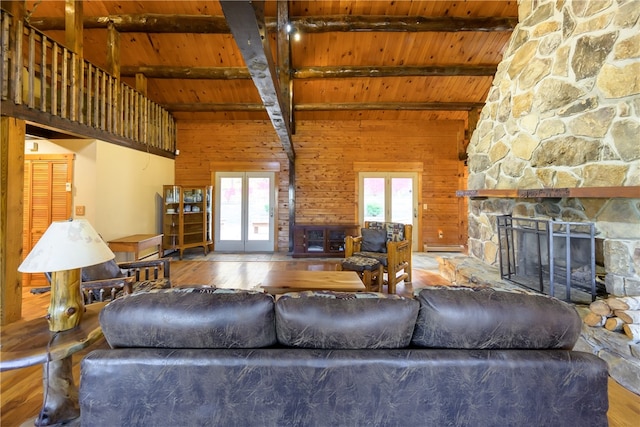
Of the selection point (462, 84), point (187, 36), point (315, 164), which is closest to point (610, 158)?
point (462, 84)

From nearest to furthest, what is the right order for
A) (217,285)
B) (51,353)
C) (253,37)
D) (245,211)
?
(51,353) < (253,37) < (217,285) < (245,211)

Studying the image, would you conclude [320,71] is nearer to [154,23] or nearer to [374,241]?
[154,23]

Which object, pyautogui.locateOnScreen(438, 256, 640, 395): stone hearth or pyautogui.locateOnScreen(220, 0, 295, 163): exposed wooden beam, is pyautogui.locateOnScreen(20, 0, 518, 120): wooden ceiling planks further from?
pyautogui.locateOnScreen(438, 256, 640, 395): stone hearth

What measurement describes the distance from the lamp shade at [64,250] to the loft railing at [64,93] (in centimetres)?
253

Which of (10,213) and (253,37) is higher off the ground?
(253,37)

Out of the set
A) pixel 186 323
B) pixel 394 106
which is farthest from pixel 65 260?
pixel 394 106

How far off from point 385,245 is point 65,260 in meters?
3.66

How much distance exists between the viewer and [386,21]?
4.21m

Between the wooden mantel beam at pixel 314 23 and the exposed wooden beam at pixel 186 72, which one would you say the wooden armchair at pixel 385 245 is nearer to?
the wooden mantel beam at pixel 314 23

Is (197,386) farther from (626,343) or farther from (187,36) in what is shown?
(187,36)

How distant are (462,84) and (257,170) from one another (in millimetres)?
4948

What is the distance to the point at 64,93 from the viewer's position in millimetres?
3340

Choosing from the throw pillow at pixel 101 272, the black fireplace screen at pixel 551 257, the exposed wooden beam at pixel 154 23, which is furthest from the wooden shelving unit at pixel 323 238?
the exposed wooden beam at pixel 154 23

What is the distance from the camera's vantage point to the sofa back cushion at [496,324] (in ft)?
3.41
